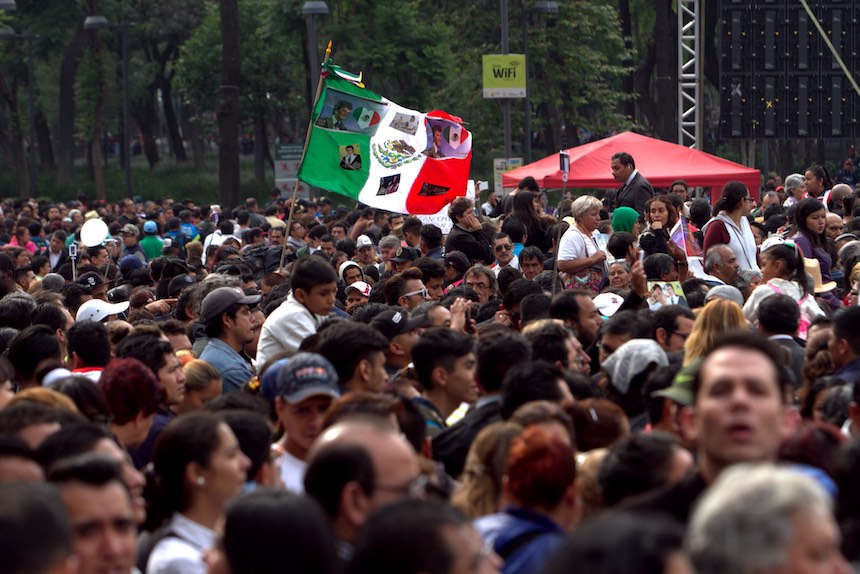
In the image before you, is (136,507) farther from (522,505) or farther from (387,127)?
(387,127)

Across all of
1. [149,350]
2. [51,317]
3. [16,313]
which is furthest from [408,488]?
[16,313]

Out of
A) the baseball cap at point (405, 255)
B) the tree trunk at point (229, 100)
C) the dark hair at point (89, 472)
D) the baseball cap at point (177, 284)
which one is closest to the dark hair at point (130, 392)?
the dark hair at point (89, 472)

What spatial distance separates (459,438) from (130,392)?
4.91 ft

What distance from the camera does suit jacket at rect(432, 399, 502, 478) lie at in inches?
240

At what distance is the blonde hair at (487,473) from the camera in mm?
4938

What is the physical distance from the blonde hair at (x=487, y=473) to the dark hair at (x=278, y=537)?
1.13 metres

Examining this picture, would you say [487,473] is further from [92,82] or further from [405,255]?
[92,82]

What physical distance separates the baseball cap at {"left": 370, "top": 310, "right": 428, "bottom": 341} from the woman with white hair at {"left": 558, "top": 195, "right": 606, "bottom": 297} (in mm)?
3536

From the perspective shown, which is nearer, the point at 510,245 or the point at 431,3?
the point at 510,245

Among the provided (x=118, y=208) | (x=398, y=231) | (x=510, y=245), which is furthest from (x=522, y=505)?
(x=118, y=208)

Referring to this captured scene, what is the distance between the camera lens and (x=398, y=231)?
714 inches

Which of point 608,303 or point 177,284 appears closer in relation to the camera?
point 608,303

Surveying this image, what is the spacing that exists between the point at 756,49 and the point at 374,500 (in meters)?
15.8

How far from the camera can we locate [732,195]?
11.8 metres
